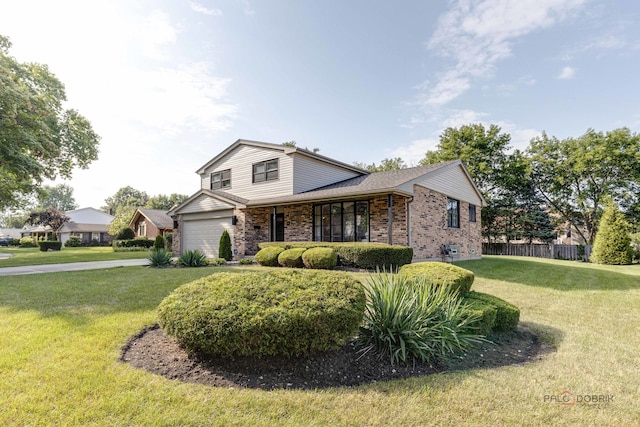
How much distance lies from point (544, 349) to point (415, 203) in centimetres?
915

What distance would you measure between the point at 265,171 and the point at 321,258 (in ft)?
24.2

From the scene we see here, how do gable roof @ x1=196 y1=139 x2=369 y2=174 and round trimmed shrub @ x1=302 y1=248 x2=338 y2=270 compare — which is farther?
gable roof @ x1=196 y1=139 x2=369 y2=174

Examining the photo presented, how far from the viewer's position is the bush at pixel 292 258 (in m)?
11.5

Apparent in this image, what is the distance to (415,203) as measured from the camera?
42.3ft

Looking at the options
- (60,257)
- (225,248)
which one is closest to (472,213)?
(225,248)

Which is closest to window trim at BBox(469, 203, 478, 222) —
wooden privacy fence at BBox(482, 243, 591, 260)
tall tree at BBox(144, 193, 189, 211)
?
wooden privacy fence at BBox(482, 243, 591, 260)

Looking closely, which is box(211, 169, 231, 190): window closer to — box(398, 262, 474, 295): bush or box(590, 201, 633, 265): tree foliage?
box(398, 262, 474, 295): bush

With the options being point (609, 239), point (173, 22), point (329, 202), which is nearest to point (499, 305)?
point (329, 202)

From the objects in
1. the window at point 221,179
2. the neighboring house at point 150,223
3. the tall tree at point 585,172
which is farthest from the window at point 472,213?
the neighboring house at point 150,223

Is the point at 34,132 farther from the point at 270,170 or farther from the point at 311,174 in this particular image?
the point at 311,174

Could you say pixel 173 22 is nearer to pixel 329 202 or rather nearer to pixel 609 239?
pixel 329 202

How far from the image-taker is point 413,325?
3.62m

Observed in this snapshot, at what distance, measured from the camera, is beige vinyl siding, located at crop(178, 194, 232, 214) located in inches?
639

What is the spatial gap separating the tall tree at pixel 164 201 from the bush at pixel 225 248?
38766 millimetres
